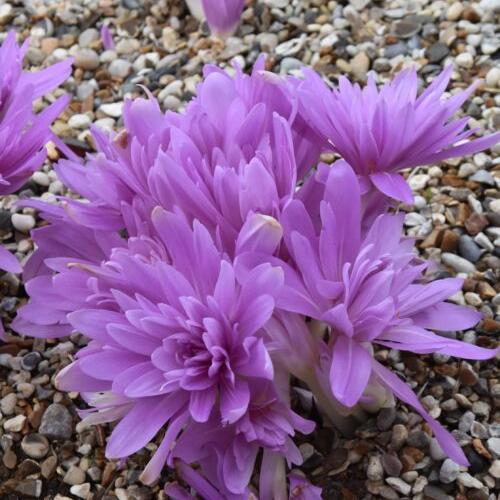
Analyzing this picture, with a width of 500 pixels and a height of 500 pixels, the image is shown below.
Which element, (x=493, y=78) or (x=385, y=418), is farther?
(x=493, y=78)

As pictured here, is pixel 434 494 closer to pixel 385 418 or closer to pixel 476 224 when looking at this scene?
pixel 385 418

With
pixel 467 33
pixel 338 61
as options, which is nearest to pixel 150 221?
pixel 338 61

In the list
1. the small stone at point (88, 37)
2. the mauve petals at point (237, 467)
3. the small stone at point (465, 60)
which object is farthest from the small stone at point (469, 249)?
the small stone at point (88, 37)

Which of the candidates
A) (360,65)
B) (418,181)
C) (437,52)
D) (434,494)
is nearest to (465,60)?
(437,52)

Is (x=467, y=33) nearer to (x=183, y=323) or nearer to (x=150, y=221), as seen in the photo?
(x=150, y=221)

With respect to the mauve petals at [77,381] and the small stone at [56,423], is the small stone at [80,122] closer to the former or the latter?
the small stone at [56,423]
